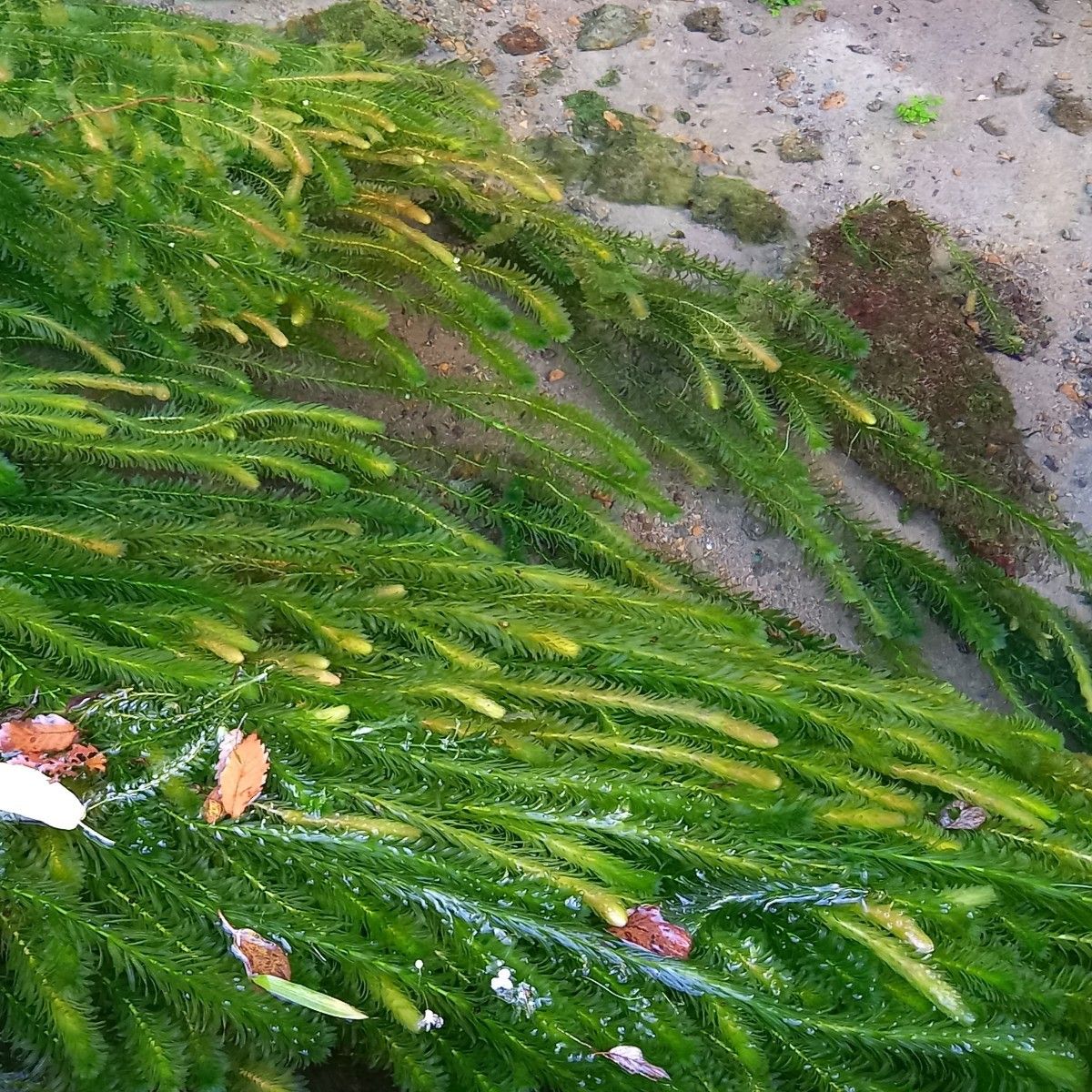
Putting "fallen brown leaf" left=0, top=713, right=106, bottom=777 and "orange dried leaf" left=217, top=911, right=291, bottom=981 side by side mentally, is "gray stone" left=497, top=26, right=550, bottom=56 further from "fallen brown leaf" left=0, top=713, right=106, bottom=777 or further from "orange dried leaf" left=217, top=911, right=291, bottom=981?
"orange dried leaf" left=217, top=911, right=291, bottom=981

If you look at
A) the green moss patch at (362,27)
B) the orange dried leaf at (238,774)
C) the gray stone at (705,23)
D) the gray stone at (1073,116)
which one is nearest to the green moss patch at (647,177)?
the green moss patch at (362,27)

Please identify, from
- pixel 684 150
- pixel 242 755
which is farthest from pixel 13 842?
pixel 684 150

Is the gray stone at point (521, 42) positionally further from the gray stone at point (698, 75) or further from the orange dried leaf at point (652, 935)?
the orange dried leaf at point (652, 935)

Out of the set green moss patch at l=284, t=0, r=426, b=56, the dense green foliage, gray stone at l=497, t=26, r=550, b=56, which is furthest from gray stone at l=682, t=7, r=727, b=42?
the dense green foliage

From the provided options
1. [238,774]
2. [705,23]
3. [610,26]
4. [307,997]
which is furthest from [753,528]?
[705,23]

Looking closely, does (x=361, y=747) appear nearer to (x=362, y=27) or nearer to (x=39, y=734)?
(x=39, y=734)
